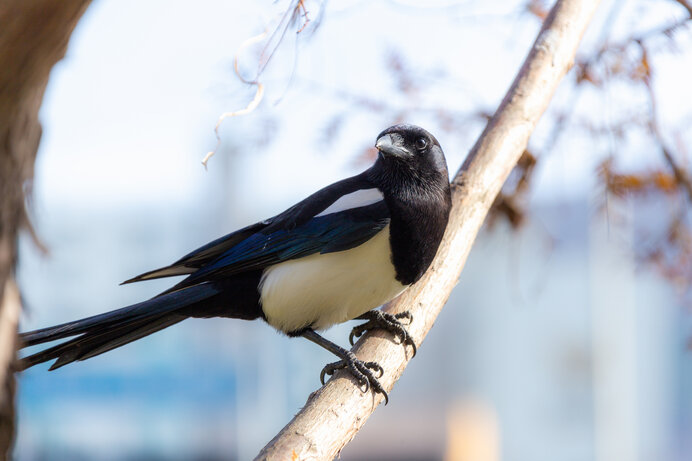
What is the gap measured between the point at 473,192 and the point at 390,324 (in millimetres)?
438

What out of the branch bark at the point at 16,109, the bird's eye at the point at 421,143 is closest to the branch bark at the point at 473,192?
the bird's eye at the point at 421,143

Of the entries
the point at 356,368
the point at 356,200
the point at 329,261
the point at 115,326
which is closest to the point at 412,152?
the point at 356,200

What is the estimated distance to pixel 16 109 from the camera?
3.19ft

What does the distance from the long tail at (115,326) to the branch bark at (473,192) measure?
18.3 inches

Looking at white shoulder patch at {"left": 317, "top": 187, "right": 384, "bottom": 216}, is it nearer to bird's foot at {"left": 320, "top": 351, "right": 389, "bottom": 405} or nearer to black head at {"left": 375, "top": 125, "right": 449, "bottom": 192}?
black head at {"left": 375, "top": 125, "right": 449, "bottom": 192}

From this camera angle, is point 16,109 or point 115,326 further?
point 115,326

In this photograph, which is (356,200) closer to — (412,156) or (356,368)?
(412,156)

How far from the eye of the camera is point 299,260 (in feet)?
6.45

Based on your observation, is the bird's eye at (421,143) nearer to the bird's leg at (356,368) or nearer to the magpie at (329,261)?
the magpie at (329,261)

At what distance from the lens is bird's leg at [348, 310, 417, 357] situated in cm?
188

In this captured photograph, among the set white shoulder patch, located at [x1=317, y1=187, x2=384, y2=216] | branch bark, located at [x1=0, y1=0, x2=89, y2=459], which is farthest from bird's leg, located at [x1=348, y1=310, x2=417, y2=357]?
branch bark, located at [x1=0, y1=0, x2=89, y2=459]

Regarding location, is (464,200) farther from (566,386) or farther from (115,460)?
(566,386)

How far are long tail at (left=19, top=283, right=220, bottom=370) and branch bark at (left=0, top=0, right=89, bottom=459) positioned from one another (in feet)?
1.99

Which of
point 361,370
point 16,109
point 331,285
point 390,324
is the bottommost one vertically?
point 361,370
